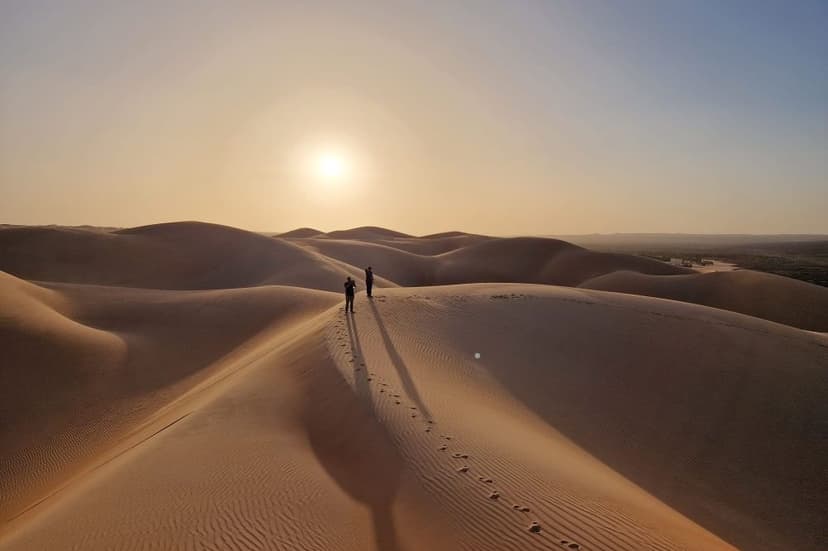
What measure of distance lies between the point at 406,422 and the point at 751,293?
3483cm

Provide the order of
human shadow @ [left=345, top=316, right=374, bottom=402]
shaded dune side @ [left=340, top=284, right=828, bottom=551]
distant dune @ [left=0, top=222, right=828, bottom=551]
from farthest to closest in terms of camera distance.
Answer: human shadow @ [left=345, top=316, right=374, bottom=402]
shaded dune side @ [left=340, top=284, right=828, bottom=551]
distant dune @ [left=0, top=222, right=828, bottom=551]

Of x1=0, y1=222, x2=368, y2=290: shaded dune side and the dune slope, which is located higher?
x1=0, y1=222, x2=368, y2=290: shaded dune side

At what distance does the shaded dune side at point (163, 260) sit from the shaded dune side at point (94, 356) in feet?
41.7

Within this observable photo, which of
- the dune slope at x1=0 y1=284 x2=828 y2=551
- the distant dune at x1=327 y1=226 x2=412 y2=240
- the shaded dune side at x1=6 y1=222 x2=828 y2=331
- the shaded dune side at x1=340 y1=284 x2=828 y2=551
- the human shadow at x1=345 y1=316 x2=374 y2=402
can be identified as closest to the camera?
the dune slope at x1=0 y1=284 x2=828 y2=551

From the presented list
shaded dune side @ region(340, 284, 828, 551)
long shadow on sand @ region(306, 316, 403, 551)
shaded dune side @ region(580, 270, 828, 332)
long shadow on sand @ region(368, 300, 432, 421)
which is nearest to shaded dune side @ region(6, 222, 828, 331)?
shaded dune side @ region(580, 270, 828, 332)

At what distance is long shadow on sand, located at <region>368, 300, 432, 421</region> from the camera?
26.7 feet

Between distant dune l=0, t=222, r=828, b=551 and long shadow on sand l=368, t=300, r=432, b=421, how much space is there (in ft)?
0.25

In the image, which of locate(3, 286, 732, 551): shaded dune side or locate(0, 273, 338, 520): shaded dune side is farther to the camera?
locate(0, 273, 338, 520): shaded dune side

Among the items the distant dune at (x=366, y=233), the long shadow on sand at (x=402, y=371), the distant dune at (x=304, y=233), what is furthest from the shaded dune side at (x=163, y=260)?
the distant dune at (x=304, y=233)

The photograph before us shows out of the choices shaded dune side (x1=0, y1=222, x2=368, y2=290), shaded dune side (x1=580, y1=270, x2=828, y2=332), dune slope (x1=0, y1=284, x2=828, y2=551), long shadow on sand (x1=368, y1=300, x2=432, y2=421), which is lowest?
shaded dune side (x1=580, y1=270, x2=828, y2=332)

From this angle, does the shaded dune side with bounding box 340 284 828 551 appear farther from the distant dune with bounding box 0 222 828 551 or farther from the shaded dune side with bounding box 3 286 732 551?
the shaded dune side with bounding box 3 286 732 551

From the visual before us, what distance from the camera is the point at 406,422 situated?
7352mm

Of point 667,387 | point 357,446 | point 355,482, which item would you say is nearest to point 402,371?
point 357,446

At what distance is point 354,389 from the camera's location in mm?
8789
